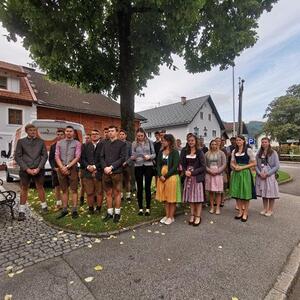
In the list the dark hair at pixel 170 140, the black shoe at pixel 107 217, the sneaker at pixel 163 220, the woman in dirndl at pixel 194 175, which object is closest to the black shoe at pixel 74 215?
the black shoe at pixel 107 217

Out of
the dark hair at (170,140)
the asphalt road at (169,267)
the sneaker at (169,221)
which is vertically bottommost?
the asphalt road at (169,267)

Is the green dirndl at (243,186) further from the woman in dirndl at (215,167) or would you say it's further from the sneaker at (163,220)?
the sneaker at (163,220)

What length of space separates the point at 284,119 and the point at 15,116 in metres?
42.8

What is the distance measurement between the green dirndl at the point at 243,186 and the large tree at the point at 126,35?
379 centimetres

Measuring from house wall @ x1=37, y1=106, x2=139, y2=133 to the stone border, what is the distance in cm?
2276

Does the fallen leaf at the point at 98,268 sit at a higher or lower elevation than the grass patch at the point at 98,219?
lower

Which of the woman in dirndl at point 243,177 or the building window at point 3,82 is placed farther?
the building window at point 3,82

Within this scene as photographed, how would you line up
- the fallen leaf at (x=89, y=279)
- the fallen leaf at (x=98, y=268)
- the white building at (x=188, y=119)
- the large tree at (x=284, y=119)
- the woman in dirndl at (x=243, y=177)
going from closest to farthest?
the fallen leaf at (x=89, y=279) → the fallen leaf at (x=98, y=268) → the woman in dirndl at (x=243, y=177) → the white building at (x=188, y=119) → the large tree at (x=284, y=119)

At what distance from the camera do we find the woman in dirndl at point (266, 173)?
20.0ft

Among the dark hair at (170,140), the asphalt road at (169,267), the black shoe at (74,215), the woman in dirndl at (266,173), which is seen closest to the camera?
the asphalt road at (169,267)

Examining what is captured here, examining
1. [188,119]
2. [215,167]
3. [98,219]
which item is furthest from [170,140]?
[188,119]

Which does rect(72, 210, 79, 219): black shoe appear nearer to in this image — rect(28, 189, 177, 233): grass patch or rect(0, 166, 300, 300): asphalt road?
rect(28, 189, 177, 233): grass patch

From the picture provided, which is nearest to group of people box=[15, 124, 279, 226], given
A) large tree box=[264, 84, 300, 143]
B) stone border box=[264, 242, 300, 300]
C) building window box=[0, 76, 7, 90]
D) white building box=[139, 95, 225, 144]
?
stone border box=[264, 242, 300, 300]

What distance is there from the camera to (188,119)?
35562 mm
